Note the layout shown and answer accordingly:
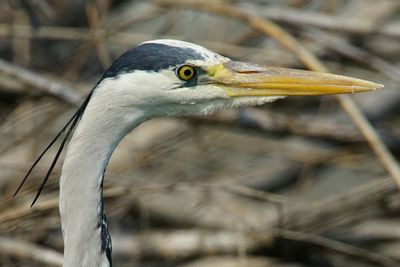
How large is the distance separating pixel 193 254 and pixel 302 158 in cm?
63

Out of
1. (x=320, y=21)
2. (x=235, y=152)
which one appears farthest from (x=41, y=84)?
(x=235, y=152)

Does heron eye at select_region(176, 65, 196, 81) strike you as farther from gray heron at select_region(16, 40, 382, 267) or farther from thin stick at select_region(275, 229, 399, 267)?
thin stick at select_region(275, 229, 399, 267)

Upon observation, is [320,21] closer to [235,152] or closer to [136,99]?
[235,152]

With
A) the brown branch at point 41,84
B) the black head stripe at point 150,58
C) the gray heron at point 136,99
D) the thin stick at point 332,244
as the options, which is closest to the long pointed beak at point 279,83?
the gray heron at point 136,99

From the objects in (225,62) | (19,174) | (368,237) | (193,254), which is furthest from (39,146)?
(225,62)

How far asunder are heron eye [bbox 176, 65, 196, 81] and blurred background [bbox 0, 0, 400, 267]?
47.2 inches

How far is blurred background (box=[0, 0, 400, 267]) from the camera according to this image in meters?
3.69

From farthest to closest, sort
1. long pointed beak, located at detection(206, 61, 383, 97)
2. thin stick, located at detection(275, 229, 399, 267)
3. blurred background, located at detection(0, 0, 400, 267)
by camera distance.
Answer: blurred background, located at detection(0, 0, 400, 267) < thin stick, located at detection(275, 229, 399, 267) < long pointed beak, located at detection(206, 61, 383, 97)

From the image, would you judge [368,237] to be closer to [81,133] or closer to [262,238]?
[262,238]

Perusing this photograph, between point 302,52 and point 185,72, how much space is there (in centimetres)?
114

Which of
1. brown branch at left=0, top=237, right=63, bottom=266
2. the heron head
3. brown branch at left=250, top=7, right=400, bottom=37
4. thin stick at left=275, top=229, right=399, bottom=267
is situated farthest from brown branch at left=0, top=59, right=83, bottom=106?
the heron head

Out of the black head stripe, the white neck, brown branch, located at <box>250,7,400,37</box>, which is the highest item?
brown branch, located at <box>250,7,400,37</box>

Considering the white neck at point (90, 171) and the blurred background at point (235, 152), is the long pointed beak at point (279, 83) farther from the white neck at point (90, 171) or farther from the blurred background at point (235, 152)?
the blurred background at point (235, 152)

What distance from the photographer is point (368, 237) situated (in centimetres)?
428
